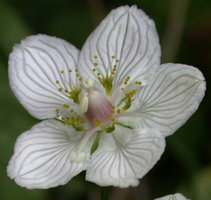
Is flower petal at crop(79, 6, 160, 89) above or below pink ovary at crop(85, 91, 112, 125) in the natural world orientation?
above

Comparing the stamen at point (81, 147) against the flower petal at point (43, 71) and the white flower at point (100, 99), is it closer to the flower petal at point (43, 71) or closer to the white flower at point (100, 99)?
the white flower at point (100, 99)

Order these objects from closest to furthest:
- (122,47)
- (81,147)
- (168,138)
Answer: (81,147) → (122,47) → (168,138)

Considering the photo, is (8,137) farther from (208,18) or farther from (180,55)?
(208,18)

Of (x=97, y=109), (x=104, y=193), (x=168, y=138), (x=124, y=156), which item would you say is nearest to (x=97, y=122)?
(x=97, y=109)

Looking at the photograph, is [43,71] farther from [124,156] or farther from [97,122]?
[124,156]

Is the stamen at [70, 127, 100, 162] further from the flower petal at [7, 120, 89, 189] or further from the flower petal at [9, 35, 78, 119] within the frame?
the flower petal at [9, 35, 78, 119]

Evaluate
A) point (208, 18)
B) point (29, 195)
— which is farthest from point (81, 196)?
point (208, 18)

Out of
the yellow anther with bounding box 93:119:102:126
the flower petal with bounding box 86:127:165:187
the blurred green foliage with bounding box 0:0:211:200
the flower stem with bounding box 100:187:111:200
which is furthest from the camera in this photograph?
the blurred green foliage with bounding box 0:0:211:200

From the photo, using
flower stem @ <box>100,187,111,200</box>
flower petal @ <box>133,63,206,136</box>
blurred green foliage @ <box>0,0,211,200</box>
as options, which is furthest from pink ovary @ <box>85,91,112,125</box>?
blurred green foliage @ <box>0,0,211,200</box>
